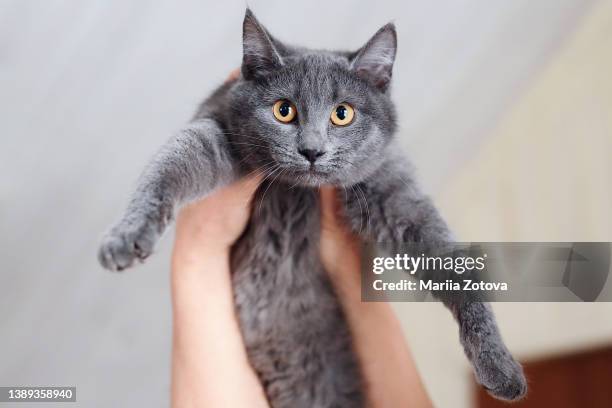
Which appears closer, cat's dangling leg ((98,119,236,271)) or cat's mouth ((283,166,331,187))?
cat's dangling leg ((98,119,236,271))

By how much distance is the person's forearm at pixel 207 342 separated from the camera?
107cm

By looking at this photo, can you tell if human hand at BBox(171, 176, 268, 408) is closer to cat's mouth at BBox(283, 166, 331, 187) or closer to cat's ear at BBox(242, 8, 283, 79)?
cat's mouth at BBox(283, 166, 331, 187)

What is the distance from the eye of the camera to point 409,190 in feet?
3.87

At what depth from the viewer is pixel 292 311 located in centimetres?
117

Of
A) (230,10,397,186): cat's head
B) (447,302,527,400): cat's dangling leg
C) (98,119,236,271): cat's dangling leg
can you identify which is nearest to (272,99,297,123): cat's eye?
(230,10,397,186): cat's head

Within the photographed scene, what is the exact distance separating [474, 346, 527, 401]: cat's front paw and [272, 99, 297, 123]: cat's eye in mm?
520

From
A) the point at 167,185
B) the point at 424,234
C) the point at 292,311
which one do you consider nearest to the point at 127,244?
the point at 167,185

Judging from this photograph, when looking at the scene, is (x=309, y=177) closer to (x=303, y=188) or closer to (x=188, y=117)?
(x=303, y=188)

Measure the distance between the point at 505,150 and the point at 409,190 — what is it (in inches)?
52.3

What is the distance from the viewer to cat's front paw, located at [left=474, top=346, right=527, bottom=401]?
96 cm

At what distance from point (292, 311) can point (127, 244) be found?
1.45ft

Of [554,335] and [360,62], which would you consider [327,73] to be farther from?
[554,335]

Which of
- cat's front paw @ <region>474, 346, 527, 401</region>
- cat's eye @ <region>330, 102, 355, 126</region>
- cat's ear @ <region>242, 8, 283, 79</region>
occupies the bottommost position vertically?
cat's front paw @ <region>474, 346, 527, 401</region>

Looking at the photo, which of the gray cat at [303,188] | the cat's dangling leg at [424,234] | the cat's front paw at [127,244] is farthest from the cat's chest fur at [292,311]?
the cat's front paw at [127,244]
